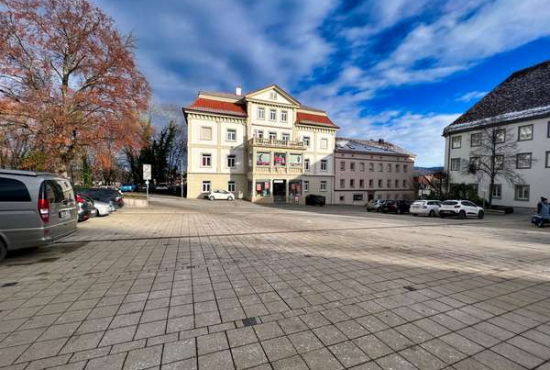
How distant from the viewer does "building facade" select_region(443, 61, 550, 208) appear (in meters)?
24.4

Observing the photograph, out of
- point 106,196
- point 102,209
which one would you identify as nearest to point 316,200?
point 106,196

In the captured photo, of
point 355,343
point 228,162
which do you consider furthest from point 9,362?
point 228,162

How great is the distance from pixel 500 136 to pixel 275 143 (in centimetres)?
2712

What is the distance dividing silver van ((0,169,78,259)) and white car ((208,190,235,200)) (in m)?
23.2

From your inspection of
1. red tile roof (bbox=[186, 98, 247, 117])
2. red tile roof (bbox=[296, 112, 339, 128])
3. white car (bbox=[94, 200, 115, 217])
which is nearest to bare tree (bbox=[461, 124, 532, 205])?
red tile roof (bbox=[296, 112, 339, 128])

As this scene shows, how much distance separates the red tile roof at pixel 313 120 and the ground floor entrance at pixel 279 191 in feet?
31.5

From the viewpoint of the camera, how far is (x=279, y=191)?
32281mm

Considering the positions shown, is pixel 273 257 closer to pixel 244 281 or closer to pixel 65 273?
pixel 244 281

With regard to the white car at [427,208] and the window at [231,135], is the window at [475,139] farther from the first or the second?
the window at [231,135]

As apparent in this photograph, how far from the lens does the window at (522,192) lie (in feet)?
82.9

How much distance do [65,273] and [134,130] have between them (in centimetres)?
1399

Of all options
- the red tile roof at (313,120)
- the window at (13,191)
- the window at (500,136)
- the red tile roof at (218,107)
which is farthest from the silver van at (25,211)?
the window at (500,136)

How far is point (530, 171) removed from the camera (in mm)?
24984

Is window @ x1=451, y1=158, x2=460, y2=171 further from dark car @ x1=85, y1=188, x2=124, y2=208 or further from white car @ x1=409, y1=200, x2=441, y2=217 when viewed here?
dark car @ x1=85, y1=188, x2=124, y2=208
